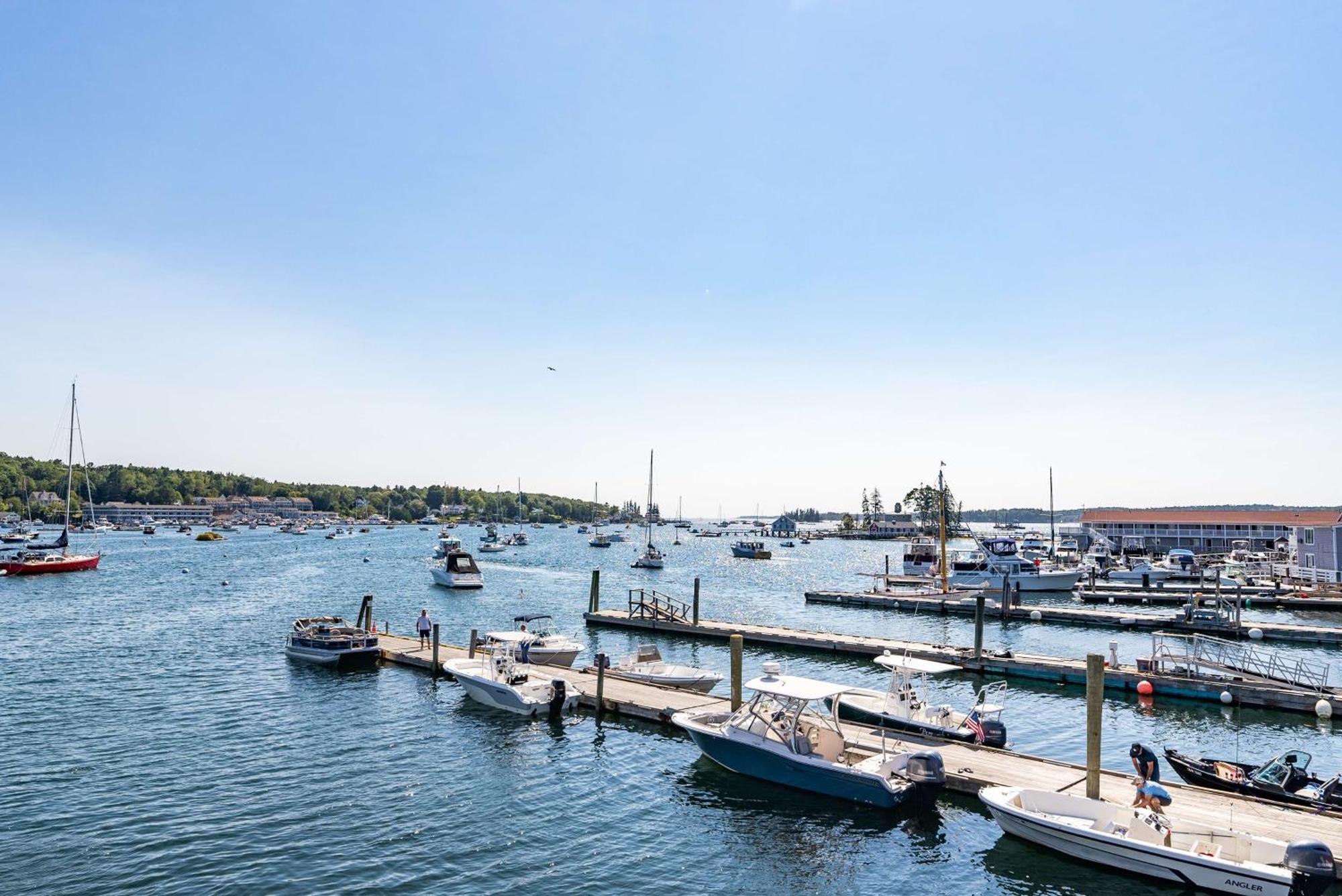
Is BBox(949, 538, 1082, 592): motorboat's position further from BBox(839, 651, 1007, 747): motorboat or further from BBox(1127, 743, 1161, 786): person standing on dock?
BBox(1127, 743, 1161, 786): person standing on dock

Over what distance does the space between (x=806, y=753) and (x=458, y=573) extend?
211ft

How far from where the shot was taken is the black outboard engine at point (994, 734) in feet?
83.9

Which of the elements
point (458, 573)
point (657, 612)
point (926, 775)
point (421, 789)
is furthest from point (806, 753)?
point (458, 573)

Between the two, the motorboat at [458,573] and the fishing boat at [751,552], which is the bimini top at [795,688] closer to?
the motorboat at [458,573]

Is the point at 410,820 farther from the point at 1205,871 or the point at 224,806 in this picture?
the point at 1205,871

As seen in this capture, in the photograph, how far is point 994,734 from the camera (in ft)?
84.4

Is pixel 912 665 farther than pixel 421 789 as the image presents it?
Yes

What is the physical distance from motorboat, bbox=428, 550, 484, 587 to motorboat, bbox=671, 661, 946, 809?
59.6 meters

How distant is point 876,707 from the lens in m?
29.0

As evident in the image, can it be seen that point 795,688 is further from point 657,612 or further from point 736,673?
point 657,612

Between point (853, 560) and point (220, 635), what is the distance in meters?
121

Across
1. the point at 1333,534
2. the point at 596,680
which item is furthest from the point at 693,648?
the point at 1333,534

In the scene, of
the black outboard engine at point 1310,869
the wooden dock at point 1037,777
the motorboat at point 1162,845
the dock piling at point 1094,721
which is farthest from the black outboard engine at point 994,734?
the black outboard engine at point 1310,869

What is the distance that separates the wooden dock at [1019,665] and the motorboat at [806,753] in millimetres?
15355
